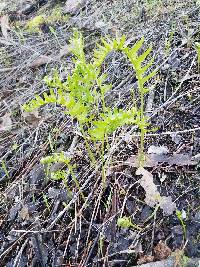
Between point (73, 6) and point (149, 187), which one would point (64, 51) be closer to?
point (73, 6)

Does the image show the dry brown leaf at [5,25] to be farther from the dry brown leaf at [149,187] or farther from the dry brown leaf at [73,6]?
the dry brown leaf at [149,187]

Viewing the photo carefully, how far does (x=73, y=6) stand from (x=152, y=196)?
2.61 m

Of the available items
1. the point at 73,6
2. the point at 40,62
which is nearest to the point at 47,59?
the point at 40,62

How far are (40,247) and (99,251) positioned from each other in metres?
0.32

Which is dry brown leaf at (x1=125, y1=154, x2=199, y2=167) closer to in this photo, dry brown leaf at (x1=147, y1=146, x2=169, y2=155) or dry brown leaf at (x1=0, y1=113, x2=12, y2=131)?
dry brown leaf at (x1=147, y1=146, x2=169, y2=155)

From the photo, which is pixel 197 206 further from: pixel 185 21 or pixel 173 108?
pixel 185 21

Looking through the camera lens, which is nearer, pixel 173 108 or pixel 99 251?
pixel 99 251

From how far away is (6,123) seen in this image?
2717 mm

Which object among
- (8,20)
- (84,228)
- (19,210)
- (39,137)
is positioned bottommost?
(84,228)

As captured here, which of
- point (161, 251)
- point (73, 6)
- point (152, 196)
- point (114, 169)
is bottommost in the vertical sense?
Answer: point (161, 251)

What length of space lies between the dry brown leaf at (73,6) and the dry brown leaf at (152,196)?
238cm

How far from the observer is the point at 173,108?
92.7 inches

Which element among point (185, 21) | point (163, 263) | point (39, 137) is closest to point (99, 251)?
point (163, 263)

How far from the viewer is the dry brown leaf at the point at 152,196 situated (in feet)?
6.11
